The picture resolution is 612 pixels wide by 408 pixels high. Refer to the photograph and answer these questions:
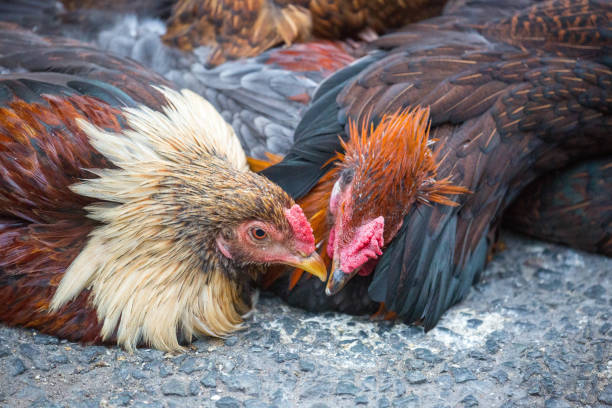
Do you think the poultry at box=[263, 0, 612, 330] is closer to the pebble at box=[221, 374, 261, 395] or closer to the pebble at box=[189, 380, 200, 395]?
the pebble at box=[221, 374, 261, 395]

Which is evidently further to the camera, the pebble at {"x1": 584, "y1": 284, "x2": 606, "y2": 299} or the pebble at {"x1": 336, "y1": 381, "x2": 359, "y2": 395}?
the pebble at {"x1": 584, "y1": 284, "x2": 606, "y2": 299}

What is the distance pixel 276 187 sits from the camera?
2629mm

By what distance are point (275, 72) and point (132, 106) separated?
105 centimetres

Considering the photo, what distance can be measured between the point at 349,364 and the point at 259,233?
0.70 meters

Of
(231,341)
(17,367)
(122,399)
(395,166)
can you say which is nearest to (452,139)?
(395,166)

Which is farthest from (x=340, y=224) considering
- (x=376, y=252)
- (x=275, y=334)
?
(x=275, y=334)

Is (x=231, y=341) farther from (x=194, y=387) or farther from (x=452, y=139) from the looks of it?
(x=452, y=139)

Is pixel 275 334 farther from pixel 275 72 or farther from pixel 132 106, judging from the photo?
pixel 275 72

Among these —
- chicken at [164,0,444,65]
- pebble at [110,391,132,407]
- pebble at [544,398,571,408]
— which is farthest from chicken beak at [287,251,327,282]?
chicken at [164,0,444,65]

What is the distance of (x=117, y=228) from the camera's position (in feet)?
8.39

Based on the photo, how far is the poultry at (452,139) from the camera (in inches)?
109

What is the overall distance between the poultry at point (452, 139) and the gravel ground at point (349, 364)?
0.16 meters

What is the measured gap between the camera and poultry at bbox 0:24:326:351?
2.54 metres

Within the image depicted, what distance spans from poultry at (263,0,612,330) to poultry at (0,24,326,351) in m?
0.33
